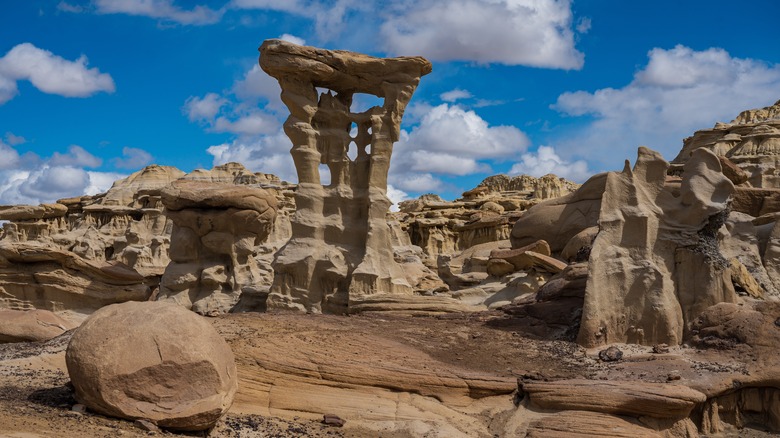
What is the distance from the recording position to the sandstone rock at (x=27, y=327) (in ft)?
38.3

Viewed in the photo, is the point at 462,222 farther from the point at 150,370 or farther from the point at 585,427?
the point at 150,370

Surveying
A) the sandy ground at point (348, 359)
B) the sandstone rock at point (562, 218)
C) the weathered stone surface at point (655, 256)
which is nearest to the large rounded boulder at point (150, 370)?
the sandy ground at point (348, 359)

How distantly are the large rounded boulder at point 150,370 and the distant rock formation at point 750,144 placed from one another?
30101 mm

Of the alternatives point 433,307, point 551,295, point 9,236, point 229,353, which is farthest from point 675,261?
point 9,236

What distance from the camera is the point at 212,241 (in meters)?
15.8

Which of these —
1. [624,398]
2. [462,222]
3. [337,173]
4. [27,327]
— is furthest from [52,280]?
[462,222]

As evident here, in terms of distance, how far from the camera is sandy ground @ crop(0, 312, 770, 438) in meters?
6.62

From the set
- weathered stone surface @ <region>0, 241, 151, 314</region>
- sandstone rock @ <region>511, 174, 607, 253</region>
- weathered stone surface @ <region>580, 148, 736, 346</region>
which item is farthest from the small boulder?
weathered stone surface @ <region>0, 241, 151, 314</region>

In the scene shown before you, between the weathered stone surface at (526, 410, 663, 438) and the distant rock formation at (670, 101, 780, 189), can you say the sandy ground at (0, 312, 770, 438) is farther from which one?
the distant rock formation at (670, 101, 780, 189)

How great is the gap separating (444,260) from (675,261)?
10826mm

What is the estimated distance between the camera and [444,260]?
20.9 m

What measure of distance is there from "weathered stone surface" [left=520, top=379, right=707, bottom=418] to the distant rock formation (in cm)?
2691

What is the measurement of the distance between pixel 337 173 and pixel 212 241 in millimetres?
3125

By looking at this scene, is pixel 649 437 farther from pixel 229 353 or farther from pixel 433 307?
pixel 433 307
